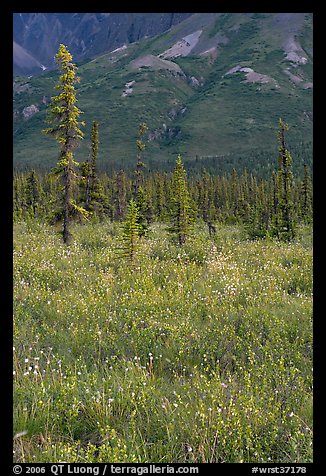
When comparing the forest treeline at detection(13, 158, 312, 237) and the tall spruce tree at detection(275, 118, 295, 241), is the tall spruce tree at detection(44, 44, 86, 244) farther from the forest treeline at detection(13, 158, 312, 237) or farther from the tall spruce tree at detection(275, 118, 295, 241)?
the tall spruce tree at detection(275, 118, 295, 241)

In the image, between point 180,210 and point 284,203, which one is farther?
point 284,203

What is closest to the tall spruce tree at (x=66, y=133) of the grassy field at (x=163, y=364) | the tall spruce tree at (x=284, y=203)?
the grassy field at (x=163, y=364)

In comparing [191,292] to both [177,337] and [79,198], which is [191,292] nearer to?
[177,337]

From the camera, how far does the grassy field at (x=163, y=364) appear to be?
4113 millimetres

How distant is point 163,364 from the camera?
19.0 feet

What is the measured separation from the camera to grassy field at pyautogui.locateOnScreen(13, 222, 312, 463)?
411 centimetres

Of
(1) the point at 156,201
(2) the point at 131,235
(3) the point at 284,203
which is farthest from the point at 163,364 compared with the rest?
(1) the point at 156,201

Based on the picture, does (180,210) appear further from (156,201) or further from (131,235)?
(156,201)

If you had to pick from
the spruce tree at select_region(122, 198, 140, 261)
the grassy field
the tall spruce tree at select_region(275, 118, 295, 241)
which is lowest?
the grassy field

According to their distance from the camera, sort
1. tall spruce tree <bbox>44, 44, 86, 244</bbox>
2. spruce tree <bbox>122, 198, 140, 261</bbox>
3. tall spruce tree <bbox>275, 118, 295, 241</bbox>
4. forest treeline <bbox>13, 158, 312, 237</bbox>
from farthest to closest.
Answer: forest treeline <bbox>13, 158, 312, 237</bbox> < tall spruce tree <bbox>275, 118, 295, 241</bbox> < tall spruce tree <bbox>44, 44, 86, 244</bbox> < spruce tree <bbox>122, 198, 140, 261</bbox>

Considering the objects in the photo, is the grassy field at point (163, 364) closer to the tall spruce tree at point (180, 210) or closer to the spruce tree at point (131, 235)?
the spruce tree at point (131, 235)

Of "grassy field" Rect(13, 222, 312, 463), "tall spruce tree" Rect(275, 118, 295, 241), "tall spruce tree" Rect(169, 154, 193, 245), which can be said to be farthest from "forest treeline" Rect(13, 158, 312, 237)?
"grassy field" Rect(13, 222, 312, 463)

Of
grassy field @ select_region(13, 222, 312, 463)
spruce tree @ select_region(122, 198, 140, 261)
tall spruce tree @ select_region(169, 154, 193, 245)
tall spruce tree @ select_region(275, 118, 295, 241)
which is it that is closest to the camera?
grassy field @ select_region(13, 222, 312, 463)
